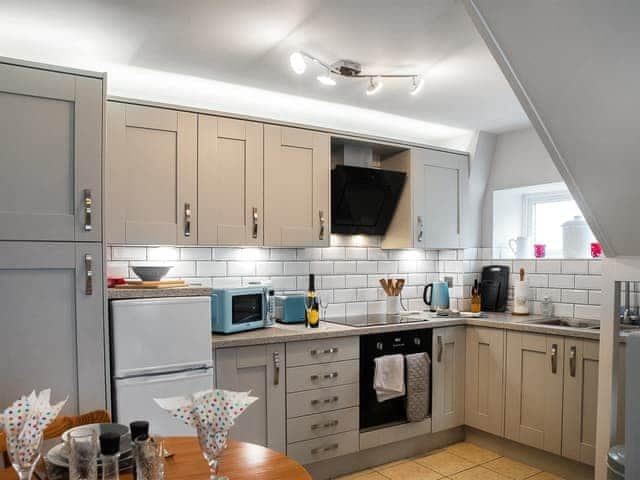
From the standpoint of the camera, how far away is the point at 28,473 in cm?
113

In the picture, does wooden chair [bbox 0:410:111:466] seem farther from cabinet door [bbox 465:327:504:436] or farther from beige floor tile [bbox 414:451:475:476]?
cabinet door [bbox 465:327:504:436]

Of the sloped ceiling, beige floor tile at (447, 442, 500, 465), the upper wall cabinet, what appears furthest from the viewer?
the upper wall cabinet

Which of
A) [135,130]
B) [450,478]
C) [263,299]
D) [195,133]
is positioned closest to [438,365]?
[450,478]

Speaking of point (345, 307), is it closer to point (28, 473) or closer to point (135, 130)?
point (135, 130)

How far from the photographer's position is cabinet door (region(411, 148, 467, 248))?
3.88 m

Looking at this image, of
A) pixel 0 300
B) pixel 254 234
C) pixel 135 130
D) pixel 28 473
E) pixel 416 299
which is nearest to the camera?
pixel 28 473

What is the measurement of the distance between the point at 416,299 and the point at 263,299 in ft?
5.46

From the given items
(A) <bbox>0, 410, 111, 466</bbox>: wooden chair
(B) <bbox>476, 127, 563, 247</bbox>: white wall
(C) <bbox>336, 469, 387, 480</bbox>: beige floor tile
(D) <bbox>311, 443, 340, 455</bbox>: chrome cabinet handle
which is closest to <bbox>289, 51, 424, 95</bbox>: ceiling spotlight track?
(B) <bbox>476, 127, 563, 247</bbox>: white wall

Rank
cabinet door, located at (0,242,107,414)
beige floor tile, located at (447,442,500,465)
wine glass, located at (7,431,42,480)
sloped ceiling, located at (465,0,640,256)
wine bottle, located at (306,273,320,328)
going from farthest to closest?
beige floor tile, located at (447,442,500,465)
wine bottle, located at (306,273,320,328)
cabinet door, located at (0,242,107,414)
sloped ceiling, located at (465,0,640,256)
wine glass, located at (7,431,42,480)

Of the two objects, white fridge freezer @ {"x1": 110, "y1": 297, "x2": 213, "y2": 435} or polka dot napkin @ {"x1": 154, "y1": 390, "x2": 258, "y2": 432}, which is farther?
white fridge freezer @ {"x1": 110, "y1": 297, "x2": 213, "y2": 435}

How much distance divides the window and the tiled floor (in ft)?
5.59

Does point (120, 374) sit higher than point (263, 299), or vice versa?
point (263, 299)

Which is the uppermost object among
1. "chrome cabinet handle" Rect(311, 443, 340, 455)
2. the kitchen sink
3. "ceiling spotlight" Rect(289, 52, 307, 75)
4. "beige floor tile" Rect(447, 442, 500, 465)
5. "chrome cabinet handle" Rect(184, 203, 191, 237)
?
"ceiling spotlight" Rect(289, 52, 307, 75)

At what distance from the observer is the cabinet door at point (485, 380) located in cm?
342
